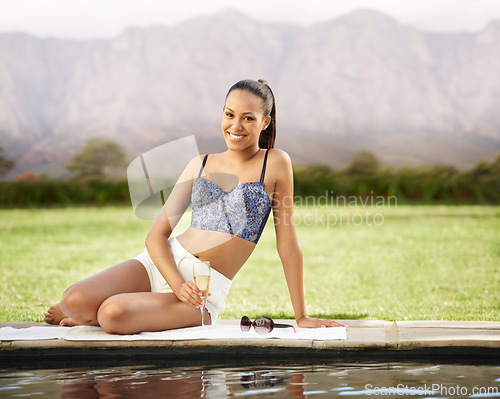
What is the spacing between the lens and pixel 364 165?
74.1 ft

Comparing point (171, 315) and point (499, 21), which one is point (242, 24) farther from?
point (171, 315)

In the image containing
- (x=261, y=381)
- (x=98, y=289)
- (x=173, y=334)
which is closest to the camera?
(x=261, y=381)

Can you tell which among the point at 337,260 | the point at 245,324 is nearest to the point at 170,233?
the point at 245,324

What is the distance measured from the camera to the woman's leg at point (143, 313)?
317 centimetres

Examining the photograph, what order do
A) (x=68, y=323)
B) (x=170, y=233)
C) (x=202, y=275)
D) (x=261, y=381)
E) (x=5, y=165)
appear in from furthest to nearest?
(x=5, y=165)
(x=68, y=323)
(x=170, y=233)
(x=202, y=275)
(x=261, y=381)

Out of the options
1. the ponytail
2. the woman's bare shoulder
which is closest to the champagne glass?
the woman's bare shoulder

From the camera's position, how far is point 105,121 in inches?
1067

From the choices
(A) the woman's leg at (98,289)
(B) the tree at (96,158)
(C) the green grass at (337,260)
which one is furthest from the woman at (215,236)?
(B) the tree at (96,158)

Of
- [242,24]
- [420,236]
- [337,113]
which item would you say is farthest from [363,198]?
[242,24]

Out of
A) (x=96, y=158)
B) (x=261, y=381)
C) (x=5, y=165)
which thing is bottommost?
(x=261, y=381)

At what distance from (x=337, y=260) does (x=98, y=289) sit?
23.9ft

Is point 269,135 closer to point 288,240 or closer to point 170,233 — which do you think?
point 288,240

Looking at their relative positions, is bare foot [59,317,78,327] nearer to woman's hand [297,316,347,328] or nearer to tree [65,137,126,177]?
woman's hand [297,316,347,328]

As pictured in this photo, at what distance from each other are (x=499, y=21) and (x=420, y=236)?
20.4 metres
